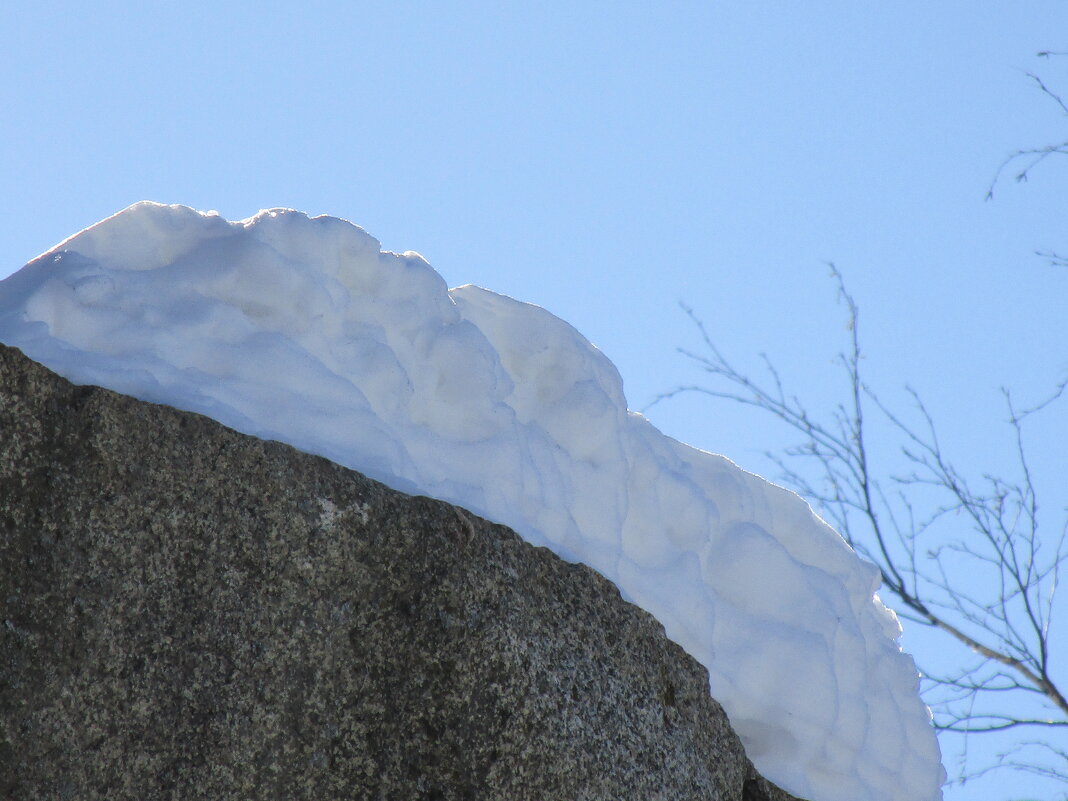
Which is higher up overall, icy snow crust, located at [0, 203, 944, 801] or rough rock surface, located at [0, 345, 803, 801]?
icy snow crust, located at [0, 203, 944, 801]

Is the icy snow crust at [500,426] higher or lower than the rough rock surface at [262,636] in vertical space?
higher

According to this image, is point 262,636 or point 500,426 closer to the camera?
point 262,636

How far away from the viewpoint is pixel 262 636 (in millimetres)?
1520

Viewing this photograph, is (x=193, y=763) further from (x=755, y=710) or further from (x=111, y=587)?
(x=755, y=710)

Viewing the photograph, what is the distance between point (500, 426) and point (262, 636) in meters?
0.53

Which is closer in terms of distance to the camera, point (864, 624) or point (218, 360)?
point (218, 360)

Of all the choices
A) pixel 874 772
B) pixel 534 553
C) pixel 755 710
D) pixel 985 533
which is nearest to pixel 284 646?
pixel 534 553

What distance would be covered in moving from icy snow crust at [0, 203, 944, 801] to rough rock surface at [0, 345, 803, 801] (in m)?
0.09

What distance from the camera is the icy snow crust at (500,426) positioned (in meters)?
1.64

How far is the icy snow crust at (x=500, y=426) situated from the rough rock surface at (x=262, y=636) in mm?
88

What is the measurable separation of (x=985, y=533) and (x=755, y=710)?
2.99m

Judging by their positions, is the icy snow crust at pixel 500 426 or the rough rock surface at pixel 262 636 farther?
the icy snow crust at pixel 500 426

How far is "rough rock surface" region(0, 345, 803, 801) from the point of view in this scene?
1421mm

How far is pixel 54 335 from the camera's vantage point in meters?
1.58
